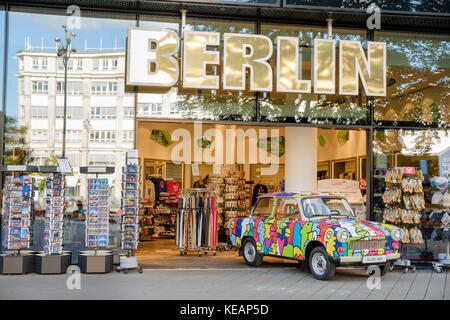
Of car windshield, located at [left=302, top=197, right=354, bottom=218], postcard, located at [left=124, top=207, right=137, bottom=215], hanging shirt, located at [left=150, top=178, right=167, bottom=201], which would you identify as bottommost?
postcard, located at [left=124, top=207, right=137, bottom=215]

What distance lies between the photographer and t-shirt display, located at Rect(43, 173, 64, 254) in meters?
10.0

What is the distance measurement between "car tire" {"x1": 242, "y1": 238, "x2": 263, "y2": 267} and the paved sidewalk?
0.31 meters

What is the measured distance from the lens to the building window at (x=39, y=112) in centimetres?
1133

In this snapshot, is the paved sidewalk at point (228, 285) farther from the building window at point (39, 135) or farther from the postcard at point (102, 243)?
the building window at point (39, 135)

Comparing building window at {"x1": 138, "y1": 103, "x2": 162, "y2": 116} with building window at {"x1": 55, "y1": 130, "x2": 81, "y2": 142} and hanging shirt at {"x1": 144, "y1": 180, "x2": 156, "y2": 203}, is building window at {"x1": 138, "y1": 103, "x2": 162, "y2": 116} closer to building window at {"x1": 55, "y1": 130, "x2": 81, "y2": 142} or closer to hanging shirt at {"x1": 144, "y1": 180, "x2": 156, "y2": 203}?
building window at {"x1": 55, "y1": 130, "x2": 81, "y2": 142}

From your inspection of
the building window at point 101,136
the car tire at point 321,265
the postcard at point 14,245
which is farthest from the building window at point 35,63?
the car tire at point 321,265

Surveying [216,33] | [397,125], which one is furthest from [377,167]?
[216,33]

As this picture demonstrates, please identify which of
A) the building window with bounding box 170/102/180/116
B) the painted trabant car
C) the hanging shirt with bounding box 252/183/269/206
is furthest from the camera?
the hanging shirt with bounding box 252/183/269/206

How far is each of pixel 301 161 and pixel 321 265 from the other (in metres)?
4.34

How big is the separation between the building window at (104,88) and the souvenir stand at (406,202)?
620cm

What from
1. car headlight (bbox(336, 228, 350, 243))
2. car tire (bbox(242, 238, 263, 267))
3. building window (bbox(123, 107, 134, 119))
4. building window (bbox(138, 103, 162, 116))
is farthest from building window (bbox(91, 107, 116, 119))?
car headlight (bbox(336, 228, 350, 243))

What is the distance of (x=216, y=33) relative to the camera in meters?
11.6

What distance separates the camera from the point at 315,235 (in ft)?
31.3
